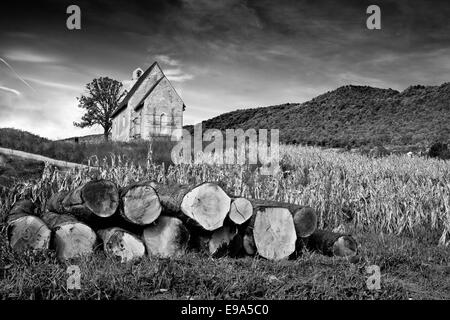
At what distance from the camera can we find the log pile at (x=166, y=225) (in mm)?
5426

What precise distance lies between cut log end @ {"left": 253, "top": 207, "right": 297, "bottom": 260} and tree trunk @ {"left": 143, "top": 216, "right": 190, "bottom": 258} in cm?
100

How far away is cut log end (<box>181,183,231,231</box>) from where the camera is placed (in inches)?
225

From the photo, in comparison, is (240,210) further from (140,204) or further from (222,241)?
(140,204)

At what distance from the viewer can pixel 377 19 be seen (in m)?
7.66

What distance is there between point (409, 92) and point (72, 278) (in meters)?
79.4

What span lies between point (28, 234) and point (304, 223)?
366 centimetres

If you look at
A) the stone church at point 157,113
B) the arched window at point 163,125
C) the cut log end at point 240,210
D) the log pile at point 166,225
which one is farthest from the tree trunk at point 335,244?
the arched window at point 163,125

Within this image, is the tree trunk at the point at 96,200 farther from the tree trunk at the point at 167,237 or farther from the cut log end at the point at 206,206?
the cut log end at the point at 206,206

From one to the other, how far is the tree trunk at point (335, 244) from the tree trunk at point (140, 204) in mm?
2293

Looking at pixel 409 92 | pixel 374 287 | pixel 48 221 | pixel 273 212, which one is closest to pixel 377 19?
pixel 273 212

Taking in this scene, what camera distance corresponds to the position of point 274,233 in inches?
233

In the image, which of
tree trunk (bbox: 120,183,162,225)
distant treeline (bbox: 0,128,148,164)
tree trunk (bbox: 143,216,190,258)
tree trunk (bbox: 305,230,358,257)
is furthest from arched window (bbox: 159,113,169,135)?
tree trunk (bbox: 120,183,162,225)
